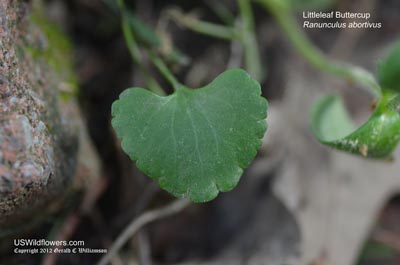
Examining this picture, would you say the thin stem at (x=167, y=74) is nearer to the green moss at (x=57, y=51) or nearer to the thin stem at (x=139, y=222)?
the green moss at (x=57, y=51)

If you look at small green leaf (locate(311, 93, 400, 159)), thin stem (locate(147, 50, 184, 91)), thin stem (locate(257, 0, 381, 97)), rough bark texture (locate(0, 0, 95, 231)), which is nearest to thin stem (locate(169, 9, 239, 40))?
thin stem (locate(257, 0, 381, 97))

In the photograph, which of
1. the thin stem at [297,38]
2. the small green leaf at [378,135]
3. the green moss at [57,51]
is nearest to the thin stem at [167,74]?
the green moss at [57,51]

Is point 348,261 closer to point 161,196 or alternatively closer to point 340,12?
point 161,196

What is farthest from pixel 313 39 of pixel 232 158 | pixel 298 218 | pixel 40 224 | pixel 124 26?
pixel 40 224

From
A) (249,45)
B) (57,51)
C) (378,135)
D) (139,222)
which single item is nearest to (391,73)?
(378,135)

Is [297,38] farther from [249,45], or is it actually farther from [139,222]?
[139,222]
